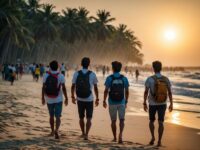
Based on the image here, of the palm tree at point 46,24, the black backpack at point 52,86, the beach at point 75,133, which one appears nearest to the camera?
the beach at point 75,133

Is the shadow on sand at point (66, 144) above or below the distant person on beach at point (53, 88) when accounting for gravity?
below

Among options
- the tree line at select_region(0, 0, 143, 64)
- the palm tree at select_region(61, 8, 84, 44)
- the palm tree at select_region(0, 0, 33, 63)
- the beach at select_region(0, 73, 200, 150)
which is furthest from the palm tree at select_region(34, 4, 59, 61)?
the beach at select_region(0, 73, 200, 150)

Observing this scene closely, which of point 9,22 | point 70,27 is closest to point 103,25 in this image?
point 70,27

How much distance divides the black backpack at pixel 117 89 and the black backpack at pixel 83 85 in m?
0.44

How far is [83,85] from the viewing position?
Result: 6422 mm

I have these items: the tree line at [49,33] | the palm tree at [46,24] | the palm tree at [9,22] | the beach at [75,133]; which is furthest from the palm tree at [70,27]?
the beach at [75,133]

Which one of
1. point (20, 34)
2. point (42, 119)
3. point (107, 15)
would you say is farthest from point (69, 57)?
point (42, 119)

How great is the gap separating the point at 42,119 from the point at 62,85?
243 centimetres

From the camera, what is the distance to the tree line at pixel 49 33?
4622 cm

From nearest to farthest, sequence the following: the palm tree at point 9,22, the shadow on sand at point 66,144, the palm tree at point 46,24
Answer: the shadow on sand at point 66,144 < the palm tree at point 9,22 < the palm tree at point 46,24

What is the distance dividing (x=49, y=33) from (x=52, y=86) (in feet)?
199

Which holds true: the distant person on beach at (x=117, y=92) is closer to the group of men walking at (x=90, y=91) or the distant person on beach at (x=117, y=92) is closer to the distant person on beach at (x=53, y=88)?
the group of men walking at (x=90, y=91)

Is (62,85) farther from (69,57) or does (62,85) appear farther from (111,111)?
(69,57)

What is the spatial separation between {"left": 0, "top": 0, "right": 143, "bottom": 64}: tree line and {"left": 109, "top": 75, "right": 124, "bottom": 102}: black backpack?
38431 mm
